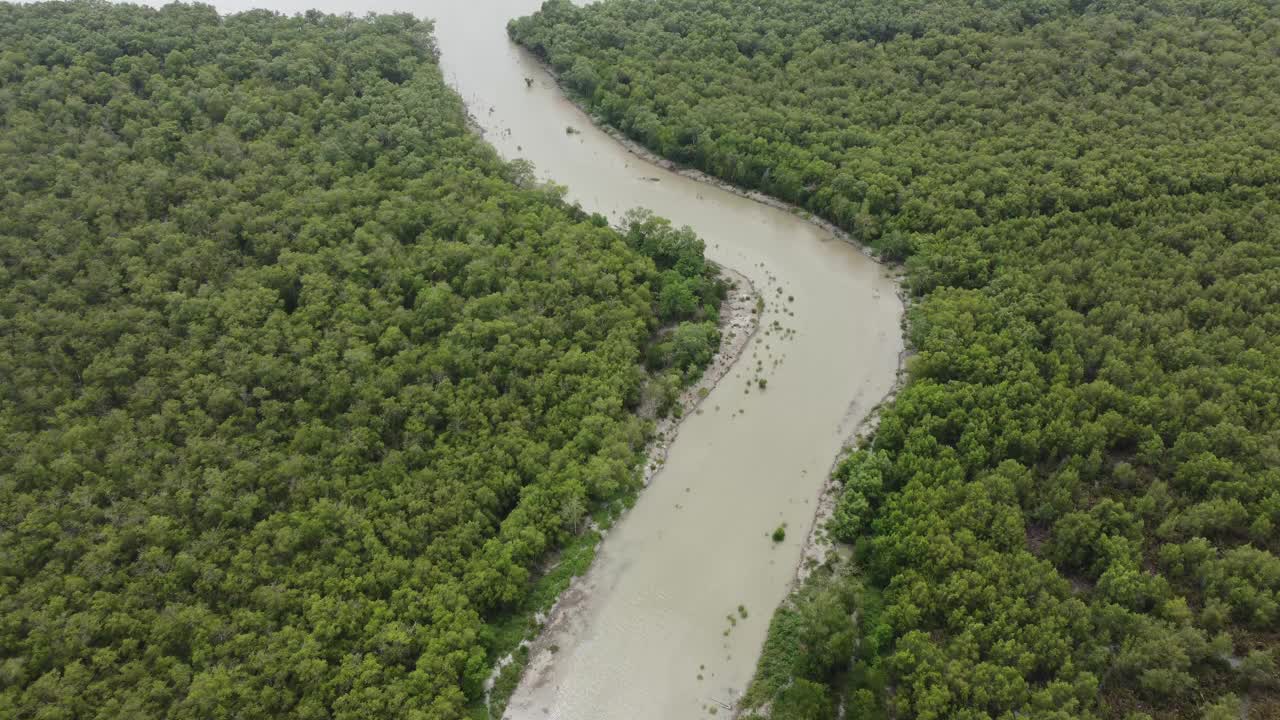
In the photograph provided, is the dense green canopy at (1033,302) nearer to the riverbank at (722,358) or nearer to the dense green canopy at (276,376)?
the riverbank at (722,358)

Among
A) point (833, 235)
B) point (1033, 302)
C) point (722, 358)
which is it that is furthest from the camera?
point (833, 235)

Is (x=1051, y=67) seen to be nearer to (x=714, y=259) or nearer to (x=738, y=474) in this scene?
(x=714, y=259)

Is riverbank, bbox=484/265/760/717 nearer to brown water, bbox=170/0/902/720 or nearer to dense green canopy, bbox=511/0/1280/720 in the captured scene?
brown water, bbox=170/0/902/720

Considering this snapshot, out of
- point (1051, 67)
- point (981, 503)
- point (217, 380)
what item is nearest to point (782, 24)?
point (1051, 67)

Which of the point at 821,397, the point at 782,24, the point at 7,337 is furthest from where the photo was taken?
the point at 782,24

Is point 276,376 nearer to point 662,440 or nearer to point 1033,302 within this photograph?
point 662,440

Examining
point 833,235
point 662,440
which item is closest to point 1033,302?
point 833,235

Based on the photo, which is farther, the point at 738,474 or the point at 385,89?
the point at 385,89
